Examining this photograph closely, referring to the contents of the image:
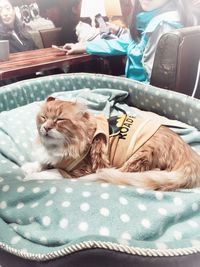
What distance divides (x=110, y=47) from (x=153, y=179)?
1.23 m

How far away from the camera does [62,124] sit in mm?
1144

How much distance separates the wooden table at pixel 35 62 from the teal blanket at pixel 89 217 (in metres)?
0.87

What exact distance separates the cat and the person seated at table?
1.38m

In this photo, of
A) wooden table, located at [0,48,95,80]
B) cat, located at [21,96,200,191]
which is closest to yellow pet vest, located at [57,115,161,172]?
cat, located at [21,96,200,191]

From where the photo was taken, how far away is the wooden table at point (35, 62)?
5.91 ft

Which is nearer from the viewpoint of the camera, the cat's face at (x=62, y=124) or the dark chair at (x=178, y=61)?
the cat's face at (x=62, y=124)

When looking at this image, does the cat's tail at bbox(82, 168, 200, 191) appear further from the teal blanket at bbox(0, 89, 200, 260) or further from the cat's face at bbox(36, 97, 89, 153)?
Answer: the cat's face at bbox(36, 97, 89, 153)

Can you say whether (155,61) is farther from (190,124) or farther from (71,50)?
(71,50)

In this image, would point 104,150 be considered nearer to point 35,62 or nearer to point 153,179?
point 153,179

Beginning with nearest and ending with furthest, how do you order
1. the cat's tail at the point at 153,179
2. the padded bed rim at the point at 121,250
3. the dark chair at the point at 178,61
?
the padded bed rim at the point at 121,250 → the cat's tail at the point at 153,179 → the dark chair at the point at 178,61

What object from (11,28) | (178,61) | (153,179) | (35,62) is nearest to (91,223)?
(153,179)

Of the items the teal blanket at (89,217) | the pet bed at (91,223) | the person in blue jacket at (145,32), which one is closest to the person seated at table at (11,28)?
the person in blue jacket at (145,32)

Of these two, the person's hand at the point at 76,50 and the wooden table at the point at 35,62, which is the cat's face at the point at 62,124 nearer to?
the wooden table at the point at 35,62

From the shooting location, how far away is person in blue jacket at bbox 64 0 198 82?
1.71 metres
